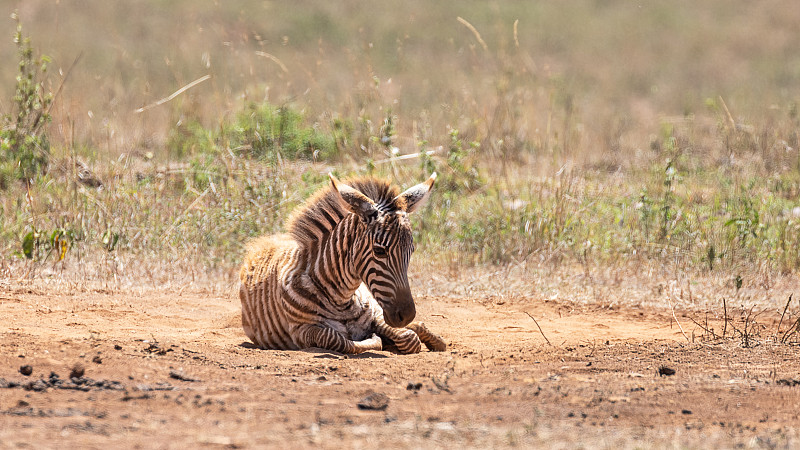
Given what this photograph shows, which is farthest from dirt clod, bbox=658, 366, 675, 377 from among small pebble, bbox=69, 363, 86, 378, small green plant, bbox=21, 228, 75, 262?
small green plant, bbox=21, 228, 75, 262

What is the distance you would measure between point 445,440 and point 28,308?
16.9 feet

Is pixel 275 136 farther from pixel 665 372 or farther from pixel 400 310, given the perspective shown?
pixel 665 372

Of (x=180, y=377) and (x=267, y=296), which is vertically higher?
(x=267, y=296)

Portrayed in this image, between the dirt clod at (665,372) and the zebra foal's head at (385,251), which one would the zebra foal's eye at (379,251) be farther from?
the dirt clod at (665,372)

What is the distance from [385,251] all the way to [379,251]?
47 mm

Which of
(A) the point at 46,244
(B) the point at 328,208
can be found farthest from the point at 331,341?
(A) the point at 46,244

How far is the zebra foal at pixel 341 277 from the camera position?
6586mm

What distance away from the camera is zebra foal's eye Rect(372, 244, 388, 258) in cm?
657

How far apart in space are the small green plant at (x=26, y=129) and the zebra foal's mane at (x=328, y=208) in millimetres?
4893

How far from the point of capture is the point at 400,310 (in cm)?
642

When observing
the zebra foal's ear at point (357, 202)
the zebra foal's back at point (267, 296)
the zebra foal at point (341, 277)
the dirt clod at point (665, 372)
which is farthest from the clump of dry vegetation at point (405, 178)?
the dirt clod at point (665, 372)

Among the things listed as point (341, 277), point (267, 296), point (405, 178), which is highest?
point (405, 178)

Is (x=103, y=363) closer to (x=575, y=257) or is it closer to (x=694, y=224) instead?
(x=575, y=257)

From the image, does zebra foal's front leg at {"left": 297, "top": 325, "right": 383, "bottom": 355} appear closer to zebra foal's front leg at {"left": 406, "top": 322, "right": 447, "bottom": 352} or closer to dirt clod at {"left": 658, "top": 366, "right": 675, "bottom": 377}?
zebra foal's front leg at {"left": 406, "top": 322, "right": 447, "bottom": 352}
